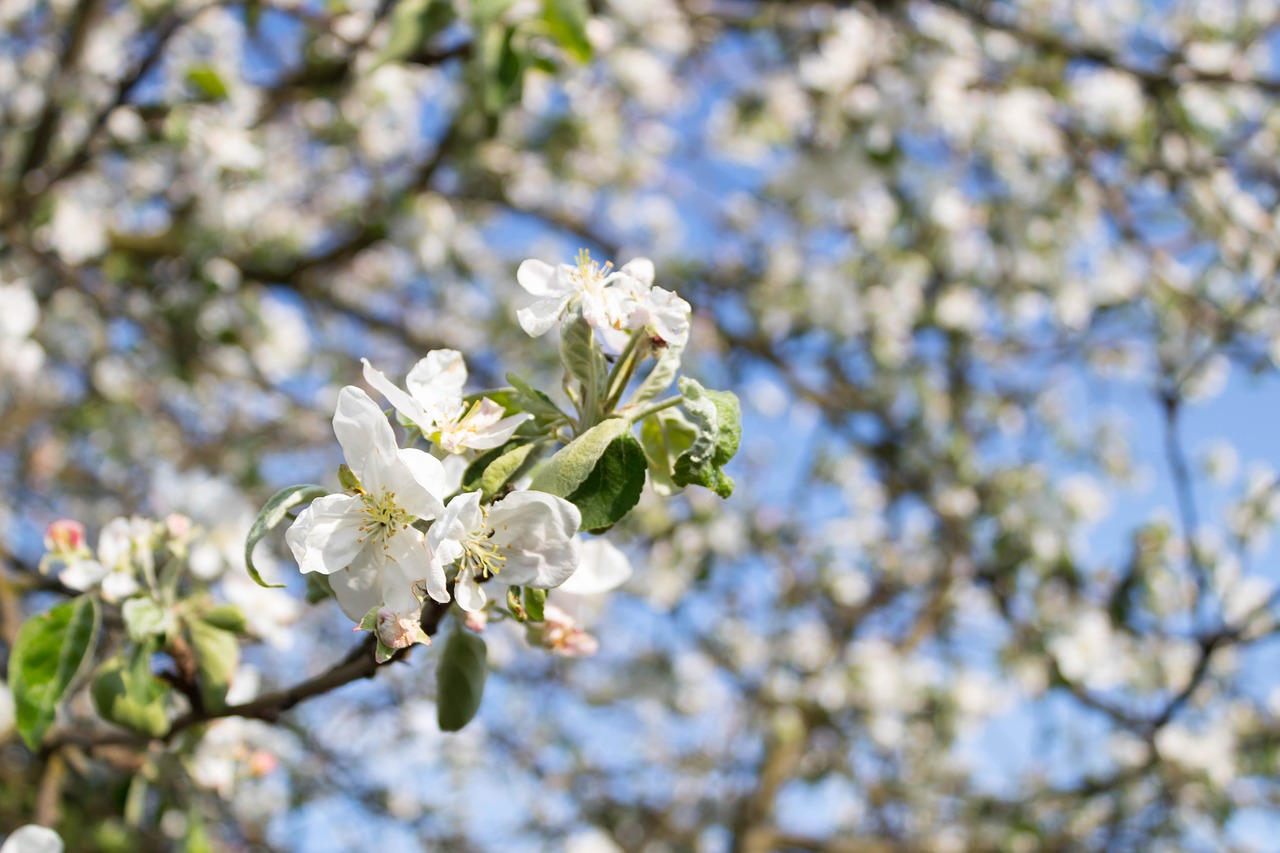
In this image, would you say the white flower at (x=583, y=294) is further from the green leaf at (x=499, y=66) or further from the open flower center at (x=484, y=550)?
the green leaf at (x=499, y=66)

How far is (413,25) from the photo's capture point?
1767 millimetres

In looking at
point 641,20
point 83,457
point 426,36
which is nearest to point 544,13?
point 426,36

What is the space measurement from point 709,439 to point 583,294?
18cm

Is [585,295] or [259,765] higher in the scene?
[585,295]

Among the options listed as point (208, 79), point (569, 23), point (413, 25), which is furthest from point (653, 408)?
point (208, 79)

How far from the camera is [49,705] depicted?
1031 mm

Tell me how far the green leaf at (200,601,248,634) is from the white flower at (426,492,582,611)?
1.19 feet

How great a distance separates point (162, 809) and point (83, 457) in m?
4.49

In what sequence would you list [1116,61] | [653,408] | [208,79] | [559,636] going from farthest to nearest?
[1116,61], [208,79], [559,636], [653,408]

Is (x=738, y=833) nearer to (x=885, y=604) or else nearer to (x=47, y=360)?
(x=885, y=604)

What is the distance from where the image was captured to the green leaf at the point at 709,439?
0.80m

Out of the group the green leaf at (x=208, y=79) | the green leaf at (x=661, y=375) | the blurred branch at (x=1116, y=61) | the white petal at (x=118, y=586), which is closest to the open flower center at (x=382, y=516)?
the green leaf at (x=661, y=375)

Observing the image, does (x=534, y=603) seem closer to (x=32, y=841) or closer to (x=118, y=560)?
(x=118, y=560)

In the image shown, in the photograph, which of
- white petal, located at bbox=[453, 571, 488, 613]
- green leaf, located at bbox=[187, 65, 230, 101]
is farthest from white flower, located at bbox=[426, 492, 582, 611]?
green leaf, located at bbox=[187, 65, 230, 101]
